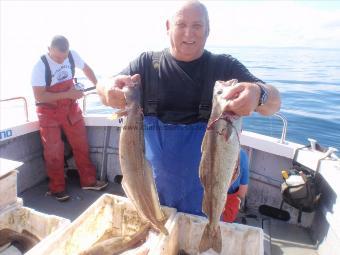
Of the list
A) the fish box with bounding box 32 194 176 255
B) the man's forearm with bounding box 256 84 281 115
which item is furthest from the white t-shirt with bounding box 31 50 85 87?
the man's forearm with bounding box 256 84 281 115

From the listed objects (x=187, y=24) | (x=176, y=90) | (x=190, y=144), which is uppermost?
(x=187, y=24)

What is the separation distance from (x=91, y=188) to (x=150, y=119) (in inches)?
143

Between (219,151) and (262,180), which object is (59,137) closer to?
(262,180)

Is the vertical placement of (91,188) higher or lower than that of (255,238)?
lower

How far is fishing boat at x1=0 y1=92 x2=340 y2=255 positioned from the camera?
186 inches

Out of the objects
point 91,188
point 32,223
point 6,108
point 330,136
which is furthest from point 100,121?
point 6,108

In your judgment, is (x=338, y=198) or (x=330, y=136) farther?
(x=330, y=136)

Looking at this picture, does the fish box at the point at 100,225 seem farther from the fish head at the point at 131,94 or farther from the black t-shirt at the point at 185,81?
the fish head at the point at 131,94

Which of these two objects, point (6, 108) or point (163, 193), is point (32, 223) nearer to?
point (163, 193)

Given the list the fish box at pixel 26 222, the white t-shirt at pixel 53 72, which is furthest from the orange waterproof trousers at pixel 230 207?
the white t-shirt at pixel 53 72

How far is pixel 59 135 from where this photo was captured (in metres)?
6.06

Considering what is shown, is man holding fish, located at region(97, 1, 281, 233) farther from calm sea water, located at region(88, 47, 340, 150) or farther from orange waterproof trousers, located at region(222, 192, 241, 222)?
calm sea water, located at region(88, 47, 340, 150)

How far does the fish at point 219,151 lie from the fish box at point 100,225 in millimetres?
767

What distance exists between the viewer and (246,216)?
556 cm
